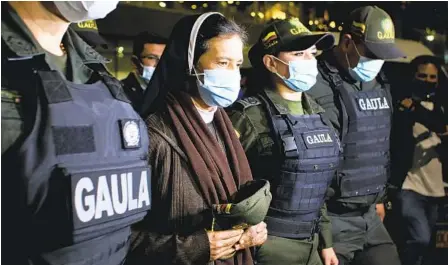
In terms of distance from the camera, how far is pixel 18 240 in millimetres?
1440

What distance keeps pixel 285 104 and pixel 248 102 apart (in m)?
0.21

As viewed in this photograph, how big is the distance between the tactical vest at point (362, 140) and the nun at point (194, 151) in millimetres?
1033

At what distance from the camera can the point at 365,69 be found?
3.29 metres

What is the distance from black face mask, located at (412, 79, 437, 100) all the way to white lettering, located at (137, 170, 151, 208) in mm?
3053

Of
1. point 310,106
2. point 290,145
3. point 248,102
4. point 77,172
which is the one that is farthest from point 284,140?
point 77,172

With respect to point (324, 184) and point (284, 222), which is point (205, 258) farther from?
point (324, 184)

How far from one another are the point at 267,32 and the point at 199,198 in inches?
49.6

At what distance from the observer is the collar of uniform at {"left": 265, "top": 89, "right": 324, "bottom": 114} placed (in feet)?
8.74

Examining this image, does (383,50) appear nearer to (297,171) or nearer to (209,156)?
(297,171)

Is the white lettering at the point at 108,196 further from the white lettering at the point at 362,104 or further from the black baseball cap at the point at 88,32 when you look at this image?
the black baseball cap at the point at 88,32

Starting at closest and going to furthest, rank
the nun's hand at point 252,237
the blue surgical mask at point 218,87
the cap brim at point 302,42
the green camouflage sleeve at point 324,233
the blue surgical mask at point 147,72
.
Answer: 1. the nun's hand at point 252,237
2. the blue surgical mask at point 218,87
3. the cap brim at point 302,42
4. the green camouflage sleeve at point 324,233
5. the blue surgical mask at point 147,72

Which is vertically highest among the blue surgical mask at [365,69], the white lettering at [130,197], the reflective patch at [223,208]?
the blue surgical mask at [365,69]

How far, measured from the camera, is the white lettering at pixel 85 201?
1.44m

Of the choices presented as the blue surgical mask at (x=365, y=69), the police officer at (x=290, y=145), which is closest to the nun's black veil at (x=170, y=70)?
the police officer at (x=290, y=145)
